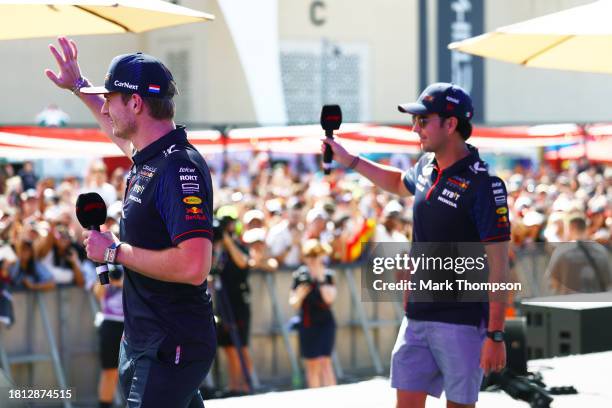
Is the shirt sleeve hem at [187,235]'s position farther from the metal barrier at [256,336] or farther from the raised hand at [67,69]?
the metal barrier at [256,336]

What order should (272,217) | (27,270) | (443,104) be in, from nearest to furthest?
(443,104), (27,270), (272,217)

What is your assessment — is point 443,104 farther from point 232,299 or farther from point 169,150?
point 232,299

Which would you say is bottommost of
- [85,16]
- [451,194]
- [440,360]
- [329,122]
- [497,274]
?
[440,360]

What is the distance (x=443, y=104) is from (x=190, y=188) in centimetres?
166

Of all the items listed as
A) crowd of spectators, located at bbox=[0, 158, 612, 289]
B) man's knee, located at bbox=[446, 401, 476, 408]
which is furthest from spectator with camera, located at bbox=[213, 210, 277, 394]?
man's knee, located at bbox=[446, 401, 476, 408]

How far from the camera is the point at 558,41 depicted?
22.7ft

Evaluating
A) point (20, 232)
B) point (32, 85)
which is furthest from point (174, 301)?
point (32, 85)

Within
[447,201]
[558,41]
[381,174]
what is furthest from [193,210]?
[558,41]

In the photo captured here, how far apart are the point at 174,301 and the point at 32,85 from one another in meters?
28.2

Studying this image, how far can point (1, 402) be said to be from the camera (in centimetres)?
406

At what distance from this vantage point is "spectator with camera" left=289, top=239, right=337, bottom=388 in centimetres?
1124

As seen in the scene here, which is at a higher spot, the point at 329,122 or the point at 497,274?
the point at 329,122

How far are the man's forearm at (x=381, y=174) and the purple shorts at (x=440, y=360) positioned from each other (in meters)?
0.72

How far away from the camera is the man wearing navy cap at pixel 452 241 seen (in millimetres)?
5008
